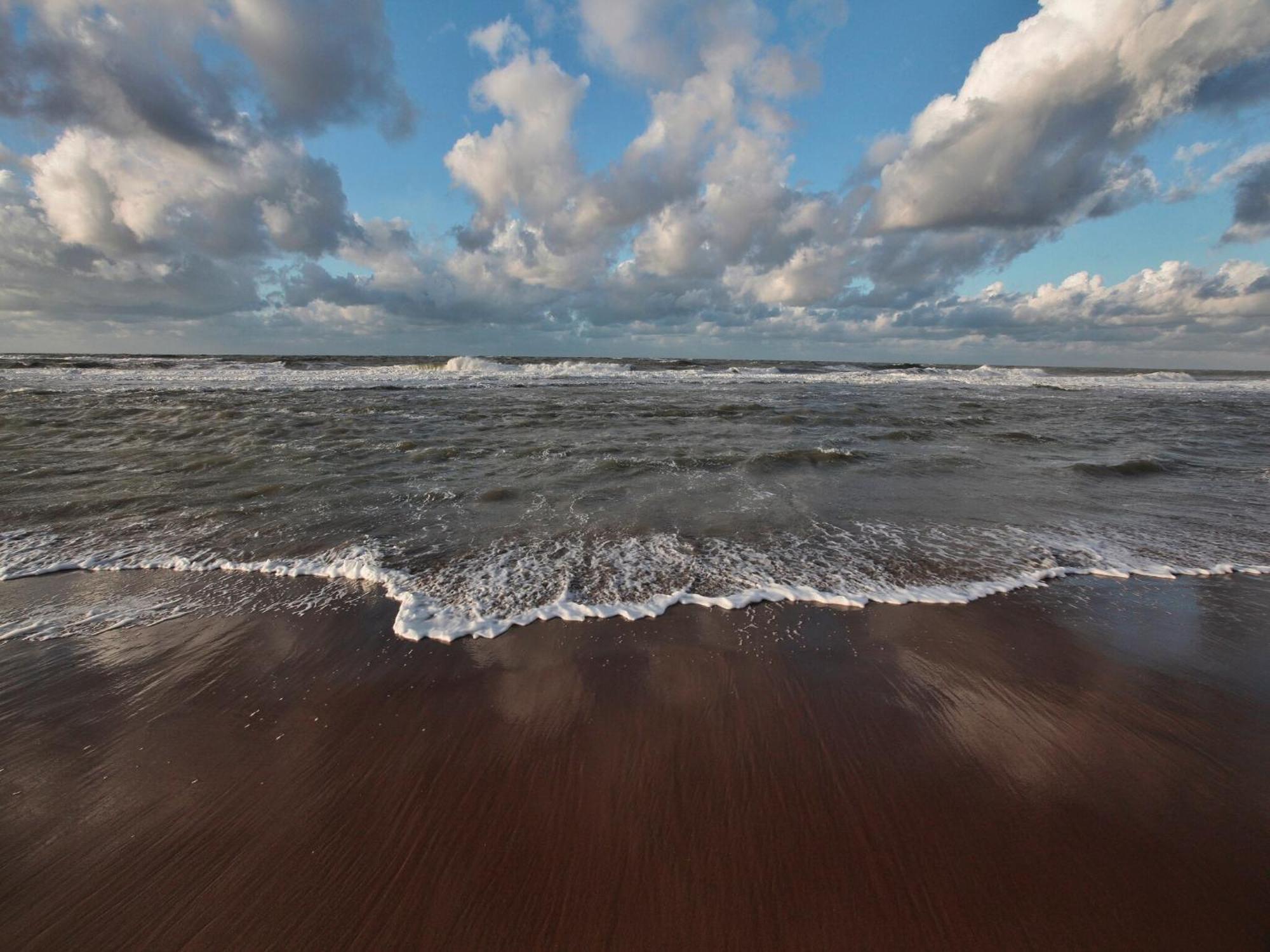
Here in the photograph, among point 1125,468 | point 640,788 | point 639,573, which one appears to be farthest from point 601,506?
point 1125,468

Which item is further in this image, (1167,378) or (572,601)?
(1167,378)

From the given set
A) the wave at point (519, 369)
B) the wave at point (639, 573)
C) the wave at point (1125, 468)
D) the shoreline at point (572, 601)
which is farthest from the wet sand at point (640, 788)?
the wave at point (519, 369)

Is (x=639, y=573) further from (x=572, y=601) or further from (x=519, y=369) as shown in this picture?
(x=519, y=369)

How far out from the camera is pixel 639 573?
15.6 feet

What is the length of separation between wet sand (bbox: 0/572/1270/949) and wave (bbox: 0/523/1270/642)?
35 centimetres

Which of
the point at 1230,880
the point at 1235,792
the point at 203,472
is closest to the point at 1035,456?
the point at 1235,792

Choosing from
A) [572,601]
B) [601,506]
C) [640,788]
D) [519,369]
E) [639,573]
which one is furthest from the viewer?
[519,369]

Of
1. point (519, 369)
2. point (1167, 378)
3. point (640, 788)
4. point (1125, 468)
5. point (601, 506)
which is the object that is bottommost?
point (1167, 378)

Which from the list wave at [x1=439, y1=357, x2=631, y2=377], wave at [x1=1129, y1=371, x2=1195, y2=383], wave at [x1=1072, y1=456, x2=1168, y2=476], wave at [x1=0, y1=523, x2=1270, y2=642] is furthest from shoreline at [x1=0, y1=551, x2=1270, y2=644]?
wave at [x1=1129, y1=371, x2=1195, y2=383]

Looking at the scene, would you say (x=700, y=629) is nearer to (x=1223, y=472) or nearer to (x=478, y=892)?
(x=478, y=892)

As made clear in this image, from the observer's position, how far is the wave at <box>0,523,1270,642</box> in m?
4.10

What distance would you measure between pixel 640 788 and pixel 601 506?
4.41m

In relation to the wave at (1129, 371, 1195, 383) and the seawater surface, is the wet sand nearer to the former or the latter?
the seawater surface

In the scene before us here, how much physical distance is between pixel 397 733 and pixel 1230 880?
3787 millimetres
